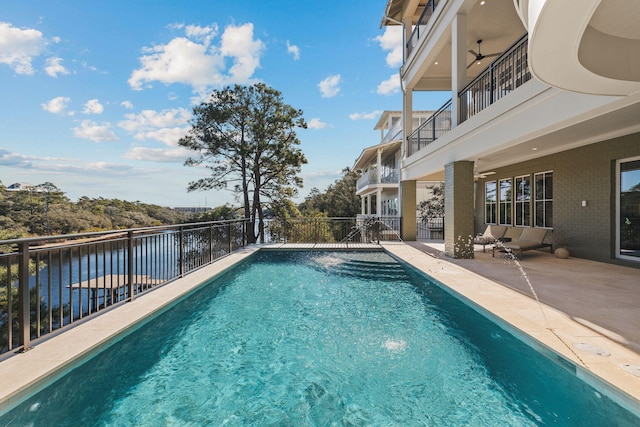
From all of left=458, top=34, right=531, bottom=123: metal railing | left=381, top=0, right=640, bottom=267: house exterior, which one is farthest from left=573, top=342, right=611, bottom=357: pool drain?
left=458, top=34, right=531, bottom=123: metal railing

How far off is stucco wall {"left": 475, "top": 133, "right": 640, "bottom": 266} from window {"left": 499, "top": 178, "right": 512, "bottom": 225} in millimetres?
1956

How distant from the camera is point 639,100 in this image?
147 inches

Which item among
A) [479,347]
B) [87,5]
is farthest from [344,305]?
[87,5]

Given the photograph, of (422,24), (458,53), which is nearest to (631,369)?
(458,53)

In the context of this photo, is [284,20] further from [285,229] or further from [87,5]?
[285,229]

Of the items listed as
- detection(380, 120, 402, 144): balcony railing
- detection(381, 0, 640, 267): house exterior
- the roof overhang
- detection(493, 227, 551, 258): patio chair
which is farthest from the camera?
detection(380, 120, 402, 144): balcony railing

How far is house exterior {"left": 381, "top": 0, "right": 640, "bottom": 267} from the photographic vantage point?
3.03m

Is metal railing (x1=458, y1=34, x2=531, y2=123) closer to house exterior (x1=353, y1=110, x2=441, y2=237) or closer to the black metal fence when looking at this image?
the black metal fence

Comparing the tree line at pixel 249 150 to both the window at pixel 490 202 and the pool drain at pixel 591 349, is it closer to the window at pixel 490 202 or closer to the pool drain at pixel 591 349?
the window at pixel 490 202

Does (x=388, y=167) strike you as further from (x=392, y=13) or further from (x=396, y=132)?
(x=392, y=13)

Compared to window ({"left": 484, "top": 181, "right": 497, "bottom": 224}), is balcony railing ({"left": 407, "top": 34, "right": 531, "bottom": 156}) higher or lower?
higher

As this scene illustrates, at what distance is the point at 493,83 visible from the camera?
6.56m

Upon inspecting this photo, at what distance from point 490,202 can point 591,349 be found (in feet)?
36.4

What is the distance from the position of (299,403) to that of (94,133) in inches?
1116
